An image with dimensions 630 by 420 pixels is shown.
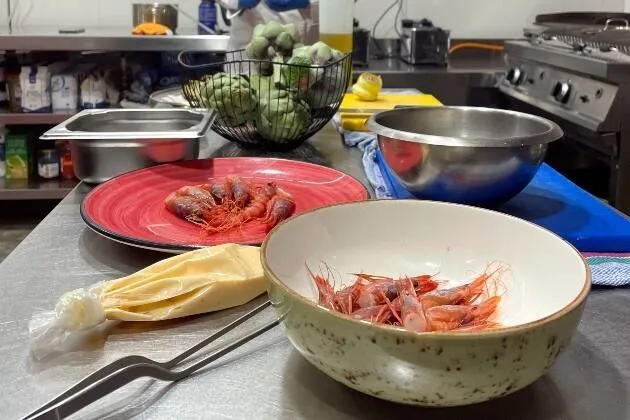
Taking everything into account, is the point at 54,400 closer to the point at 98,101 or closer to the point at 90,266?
the point at 90,266

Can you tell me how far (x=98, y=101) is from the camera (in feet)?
8.70

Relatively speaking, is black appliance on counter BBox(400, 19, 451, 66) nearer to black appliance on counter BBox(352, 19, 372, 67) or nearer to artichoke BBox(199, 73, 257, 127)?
black appliance on counter BBox(352, 19, 372, 67)

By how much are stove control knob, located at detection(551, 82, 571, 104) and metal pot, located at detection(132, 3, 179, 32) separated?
1539mm

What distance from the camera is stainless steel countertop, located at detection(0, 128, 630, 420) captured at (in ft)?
1.61

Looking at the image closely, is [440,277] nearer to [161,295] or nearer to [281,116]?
[161,295]

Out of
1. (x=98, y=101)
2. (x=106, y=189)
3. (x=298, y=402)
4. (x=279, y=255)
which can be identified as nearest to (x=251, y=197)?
(x=106, y=189)

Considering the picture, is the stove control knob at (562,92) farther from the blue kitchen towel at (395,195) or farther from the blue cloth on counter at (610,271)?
the blue cloth on counter at (610,271)

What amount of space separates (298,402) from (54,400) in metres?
0.17

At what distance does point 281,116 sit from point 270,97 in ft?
0.13

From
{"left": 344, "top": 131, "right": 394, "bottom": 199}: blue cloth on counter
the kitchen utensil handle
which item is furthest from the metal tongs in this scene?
{"left": 344, "top": 131, "right": 394, "bottom": 199}: blue cloth on counter

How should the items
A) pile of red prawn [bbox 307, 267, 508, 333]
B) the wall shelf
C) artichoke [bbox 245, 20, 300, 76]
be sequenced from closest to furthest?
pile of red prawn [bbox 307, 267, 508, 333], artichoke [bbox 245, 20, 300, 76], the wall shelf

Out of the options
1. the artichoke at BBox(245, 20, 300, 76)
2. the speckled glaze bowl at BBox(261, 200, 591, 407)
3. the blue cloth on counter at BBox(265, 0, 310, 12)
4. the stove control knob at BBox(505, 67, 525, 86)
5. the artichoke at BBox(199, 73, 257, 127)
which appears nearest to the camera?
the speckled glaze bowl at BBox(261, 200, 591, 407)

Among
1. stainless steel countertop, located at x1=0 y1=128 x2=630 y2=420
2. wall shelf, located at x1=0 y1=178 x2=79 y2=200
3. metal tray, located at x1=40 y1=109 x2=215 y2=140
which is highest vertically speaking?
metal tray, located at x1=40 y1=109 x2=215 y2=140

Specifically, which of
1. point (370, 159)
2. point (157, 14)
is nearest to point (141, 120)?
point (370, 159)
